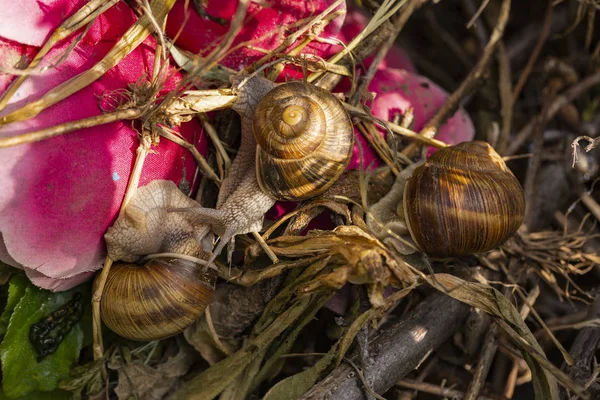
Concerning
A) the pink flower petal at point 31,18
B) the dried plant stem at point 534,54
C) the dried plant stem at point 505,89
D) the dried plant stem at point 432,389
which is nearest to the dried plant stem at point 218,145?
the pink flower petal at point 31,18

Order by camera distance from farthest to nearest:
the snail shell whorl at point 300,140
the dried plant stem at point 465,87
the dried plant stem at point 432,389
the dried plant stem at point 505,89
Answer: the dried plant stem at point 505,89
the dried plant stem at point 465,87
the dried plant stem at point 432,389
the snail shell whorl at point 300,140

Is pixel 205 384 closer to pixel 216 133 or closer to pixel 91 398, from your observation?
pixel 91 398

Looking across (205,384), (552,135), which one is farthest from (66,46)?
(552,135)

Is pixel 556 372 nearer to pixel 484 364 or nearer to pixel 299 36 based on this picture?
pixel 484 364

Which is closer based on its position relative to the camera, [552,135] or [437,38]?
[552,135]

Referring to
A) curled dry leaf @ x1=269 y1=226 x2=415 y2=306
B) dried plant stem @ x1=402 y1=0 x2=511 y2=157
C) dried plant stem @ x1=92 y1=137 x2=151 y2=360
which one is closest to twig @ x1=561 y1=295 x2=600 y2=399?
curled dry leaf @ x1=269 y1=226 x2=415 y2=306

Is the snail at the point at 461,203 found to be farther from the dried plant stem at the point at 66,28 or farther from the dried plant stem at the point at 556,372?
the dried plant stem at the point at 66,28
